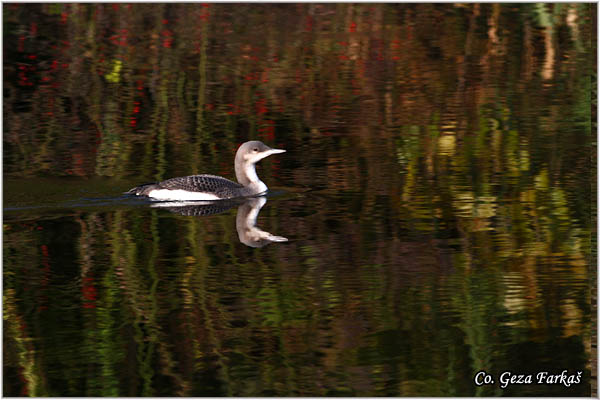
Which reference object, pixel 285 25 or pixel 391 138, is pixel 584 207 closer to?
pixel 391 138

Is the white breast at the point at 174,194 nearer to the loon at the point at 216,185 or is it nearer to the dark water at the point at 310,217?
the loon at the point at 216,185

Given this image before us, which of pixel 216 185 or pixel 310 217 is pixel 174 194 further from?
pixel 310 217

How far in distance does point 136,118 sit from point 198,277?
22.7ft

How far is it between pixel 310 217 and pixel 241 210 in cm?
96

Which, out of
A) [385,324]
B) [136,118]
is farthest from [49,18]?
[385,324]

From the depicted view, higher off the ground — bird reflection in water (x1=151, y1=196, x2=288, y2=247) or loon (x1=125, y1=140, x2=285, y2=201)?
loon (x1=125, y1=140, x2=285, y2=201)

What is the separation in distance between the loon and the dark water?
0.65 ft

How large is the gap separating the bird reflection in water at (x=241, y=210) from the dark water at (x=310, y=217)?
0.23 ft

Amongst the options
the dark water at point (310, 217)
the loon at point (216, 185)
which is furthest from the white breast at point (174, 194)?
the dark water at point (310, 217)

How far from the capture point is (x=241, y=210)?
1154cm

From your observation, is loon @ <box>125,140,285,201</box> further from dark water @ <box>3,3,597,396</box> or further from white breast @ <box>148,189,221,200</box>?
dark water @ <box>3,3,597,396</box>

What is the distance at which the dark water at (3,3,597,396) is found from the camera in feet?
24.6

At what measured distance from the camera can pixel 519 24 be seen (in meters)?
22.2

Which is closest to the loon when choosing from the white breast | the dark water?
the white breast
